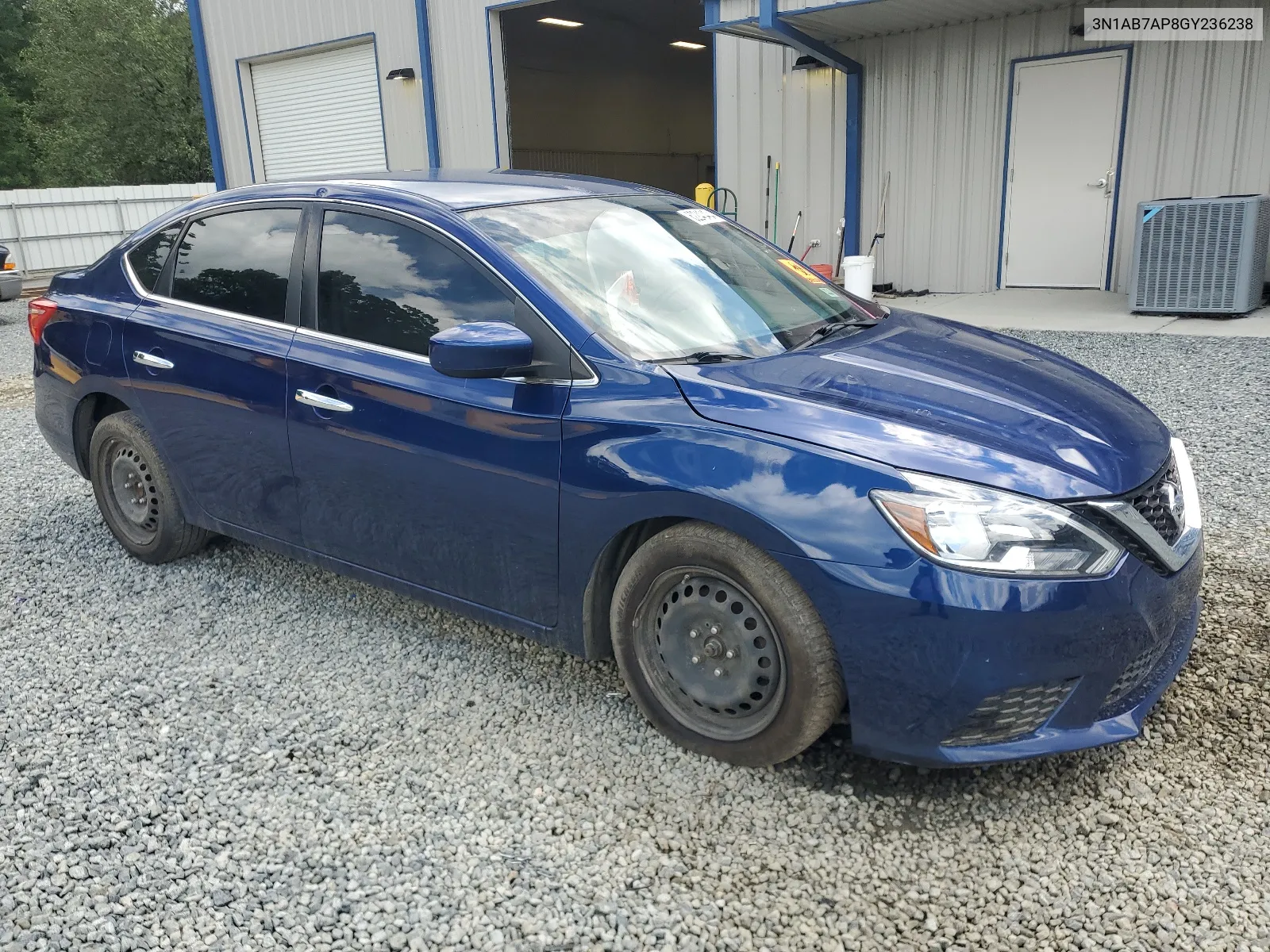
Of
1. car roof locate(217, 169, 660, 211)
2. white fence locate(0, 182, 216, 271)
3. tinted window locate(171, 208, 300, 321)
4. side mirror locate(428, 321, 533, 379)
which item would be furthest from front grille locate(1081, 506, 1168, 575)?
white fence locate(0, 182, 216, 271)

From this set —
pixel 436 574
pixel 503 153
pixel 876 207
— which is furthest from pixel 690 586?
pixel 503 153

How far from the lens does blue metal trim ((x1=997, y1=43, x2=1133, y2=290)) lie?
1027cm

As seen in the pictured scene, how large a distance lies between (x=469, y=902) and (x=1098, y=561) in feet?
5.47

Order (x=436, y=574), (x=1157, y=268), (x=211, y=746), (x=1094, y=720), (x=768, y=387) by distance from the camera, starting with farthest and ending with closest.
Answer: (x=1157, y=268) → (x=436, y=574) → (x=211, y=746) → (x=768, y=387) → (x=1094, y=720)

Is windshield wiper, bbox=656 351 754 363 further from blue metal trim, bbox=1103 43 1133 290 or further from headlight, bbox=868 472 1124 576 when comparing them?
blue metal trim, bbox=1103 43 1133 290

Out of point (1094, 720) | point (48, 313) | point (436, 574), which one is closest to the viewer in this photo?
point (1094, 720)

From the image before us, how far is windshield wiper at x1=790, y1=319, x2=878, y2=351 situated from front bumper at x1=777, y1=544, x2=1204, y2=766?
0.95 meters

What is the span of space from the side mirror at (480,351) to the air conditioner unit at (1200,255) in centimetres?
844

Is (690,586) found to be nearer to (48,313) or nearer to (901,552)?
(901,552)

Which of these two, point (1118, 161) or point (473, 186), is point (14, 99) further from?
point (473, 186)

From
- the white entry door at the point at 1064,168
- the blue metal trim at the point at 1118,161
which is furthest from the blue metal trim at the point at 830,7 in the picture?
the blue metal trim at the point at 1118,161

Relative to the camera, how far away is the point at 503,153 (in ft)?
48.1

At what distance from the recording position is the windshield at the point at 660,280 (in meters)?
2.94

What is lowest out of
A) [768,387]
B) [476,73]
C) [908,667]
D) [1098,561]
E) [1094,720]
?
[1094,720]
